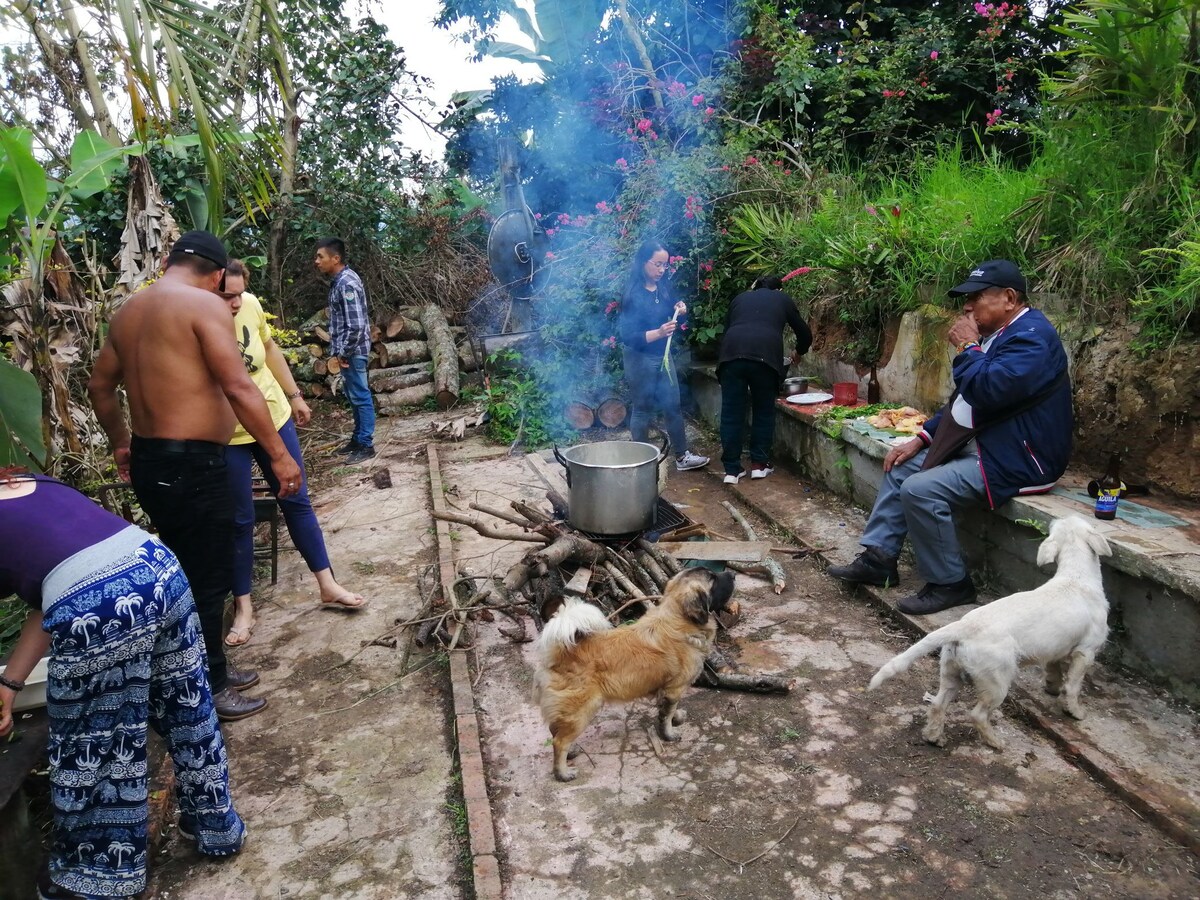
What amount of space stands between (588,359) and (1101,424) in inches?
249

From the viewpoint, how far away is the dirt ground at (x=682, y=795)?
2834 mm

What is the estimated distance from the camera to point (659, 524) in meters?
5.69

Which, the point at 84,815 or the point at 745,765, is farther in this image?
the point at 745,765

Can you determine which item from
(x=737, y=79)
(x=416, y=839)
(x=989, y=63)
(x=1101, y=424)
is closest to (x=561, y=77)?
(x=737, y=79)

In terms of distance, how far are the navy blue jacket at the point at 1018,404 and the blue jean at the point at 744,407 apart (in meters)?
2.90

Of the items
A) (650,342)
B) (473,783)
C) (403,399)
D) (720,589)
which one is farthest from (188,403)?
(403,399)

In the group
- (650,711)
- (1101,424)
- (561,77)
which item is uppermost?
(561,77)

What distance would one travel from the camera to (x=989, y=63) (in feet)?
32.2

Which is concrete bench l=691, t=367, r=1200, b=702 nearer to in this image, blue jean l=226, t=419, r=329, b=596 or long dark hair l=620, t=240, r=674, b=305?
long dark hair l=620, t=240, r=674, b=305

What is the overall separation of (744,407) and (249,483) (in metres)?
4.80

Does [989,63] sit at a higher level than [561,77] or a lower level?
lower

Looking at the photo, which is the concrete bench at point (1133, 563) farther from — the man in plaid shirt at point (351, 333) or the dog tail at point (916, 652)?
the man in plaid shirt at point (351, 333)

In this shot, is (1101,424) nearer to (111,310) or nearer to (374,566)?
(374,566)

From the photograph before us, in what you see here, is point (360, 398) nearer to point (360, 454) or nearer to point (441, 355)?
point (360, 454)
